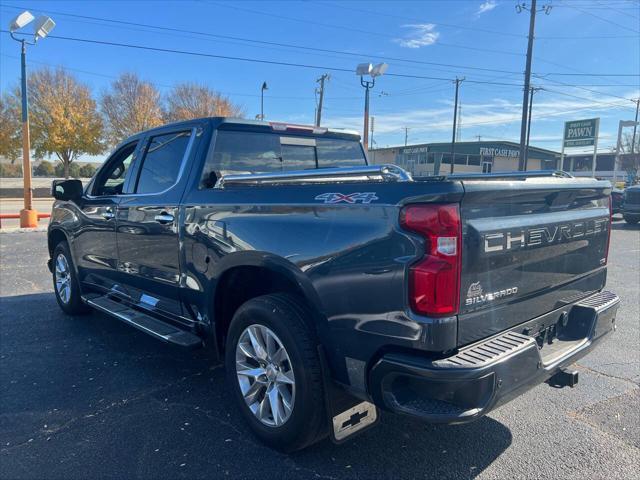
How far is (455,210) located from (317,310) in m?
0.87

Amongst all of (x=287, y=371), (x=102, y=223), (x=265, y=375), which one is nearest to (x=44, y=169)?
(x=102, y=223)

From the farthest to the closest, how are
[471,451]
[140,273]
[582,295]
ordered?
[140,273], [582,295], [471,451]

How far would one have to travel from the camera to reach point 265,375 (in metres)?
2.81

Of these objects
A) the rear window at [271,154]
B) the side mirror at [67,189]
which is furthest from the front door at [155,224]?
the side mirror at [67,189]

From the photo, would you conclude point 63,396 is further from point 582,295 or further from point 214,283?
point 582,295

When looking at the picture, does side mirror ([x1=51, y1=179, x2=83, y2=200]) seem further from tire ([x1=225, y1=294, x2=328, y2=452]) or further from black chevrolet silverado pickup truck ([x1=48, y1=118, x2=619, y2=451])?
tire ([x1=225, y1=294, x2=328, y2=452])

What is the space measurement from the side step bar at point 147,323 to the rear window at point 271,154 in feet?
3.64

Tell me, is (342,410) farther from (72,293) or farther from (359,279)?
(72,293)

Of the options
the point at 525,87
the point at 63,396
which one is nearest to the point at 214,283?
the point at 63,396

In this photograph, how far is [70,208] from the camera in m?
5.18

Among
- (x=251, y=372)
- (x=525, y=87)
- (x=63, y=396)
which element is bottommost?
(x=63, y=396)

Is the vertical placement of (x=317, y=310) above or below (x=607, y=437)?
above

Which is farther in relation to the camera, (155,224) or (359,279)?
(155,224)

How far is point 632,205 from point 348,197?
61.4ft
